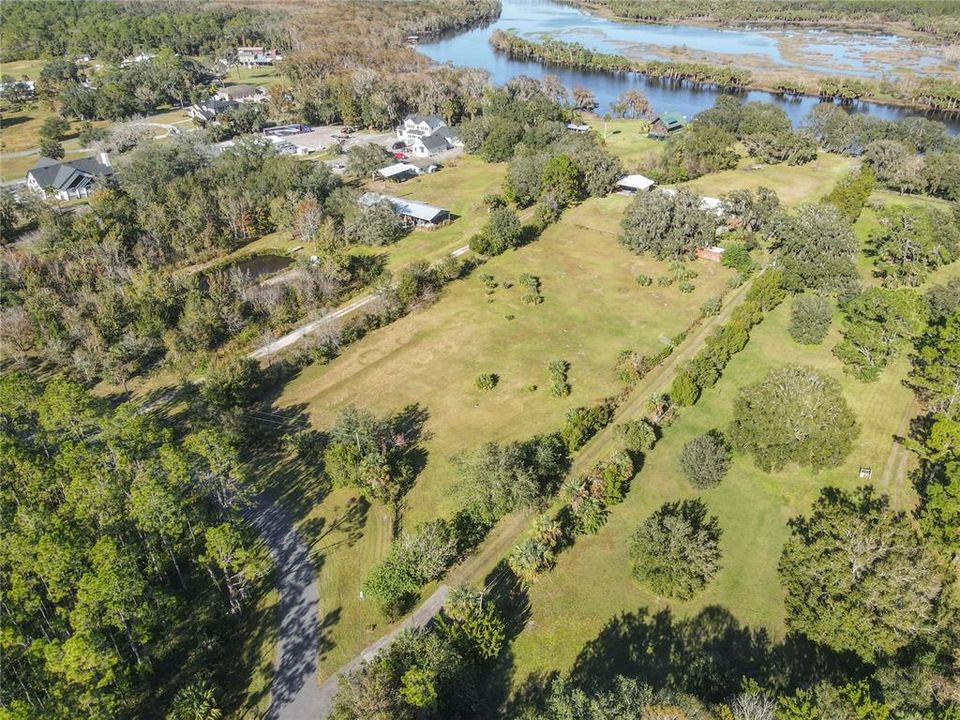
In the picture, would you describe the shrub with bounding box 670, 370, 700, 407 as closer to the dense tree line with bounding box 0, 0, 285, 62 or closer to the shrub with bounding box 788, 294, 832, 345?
the shrub with bounding box 788, 294, 832, 345

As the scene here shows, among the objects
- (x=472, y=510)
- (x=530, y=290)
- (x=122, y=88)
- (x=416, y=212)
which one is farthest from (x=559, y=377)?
(x=122, y=88)

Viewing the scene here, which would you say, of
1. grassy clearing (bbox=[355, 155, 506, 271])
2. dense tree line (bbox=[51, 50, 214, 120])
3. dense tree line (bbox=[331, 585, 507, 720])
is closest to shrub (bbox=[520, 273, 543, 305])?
grassy clearing (bbox=[355, 155, 506, 271])

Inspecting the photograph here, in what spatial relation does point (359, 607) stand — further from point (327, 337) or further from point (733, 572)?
point (327, 337)

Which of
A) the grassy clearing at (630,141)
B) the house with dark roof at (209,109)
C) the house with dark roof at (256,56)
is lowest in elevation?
the grassy clearing at (630,141)

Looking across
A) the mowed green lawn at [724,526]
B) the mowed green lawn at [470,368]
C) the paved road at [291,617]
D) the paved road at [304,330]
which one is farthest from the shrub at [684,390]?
the paved road at [304,330]

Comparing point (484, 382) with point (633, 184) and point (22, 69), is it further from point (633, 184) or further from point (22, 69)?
point (22, 69)

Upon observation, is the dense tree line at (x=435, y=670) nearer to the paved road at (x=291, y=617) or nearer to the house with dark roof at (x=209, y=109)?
the paved road at (x=291, y=617)

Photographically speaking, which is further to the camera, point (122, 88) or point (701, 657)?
point (122, 88)
